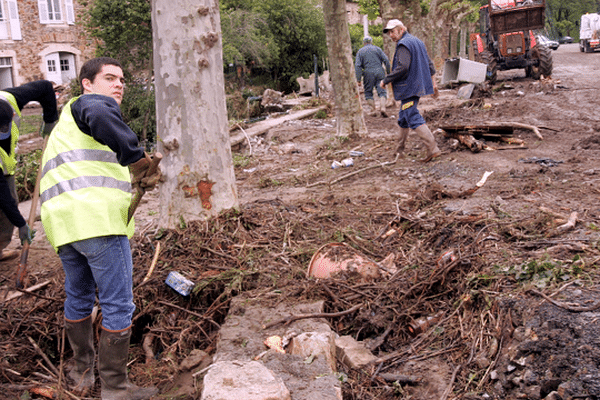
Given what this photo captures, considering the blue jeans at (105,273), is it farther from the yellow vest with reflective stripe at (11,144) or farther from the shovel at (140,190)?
the yellow vest with reflective stripe at (11,144)

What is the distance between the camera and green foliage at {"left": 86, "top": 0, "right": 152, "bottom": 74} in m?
14.8

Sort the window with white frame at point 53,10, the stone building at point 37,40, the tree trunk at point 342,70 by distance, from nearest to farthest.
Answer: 1. the tree trunk at point 342,70
2. the stone building at point 37,40
3. the window with white frame at point 53,10

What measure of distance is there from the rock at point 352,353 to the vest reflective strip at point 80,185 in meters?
1.59

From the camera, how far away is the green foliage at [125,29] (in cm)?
1478

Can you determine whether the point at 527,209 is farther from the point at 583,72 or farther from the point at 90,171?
the point at 583,72

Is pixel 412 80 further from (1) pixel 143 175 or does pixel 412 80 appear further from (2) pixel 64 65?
(2) pixel 64 65

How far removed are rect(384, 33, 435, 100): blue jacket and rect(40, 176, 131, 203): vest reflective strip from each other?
16.8ft

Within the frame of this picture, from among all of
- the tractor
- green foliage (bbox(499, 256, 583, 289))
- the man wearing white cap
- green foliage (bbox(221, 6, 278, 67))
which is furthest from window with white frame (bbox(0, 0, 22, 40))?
green foliage (bbox(499, 256, 583, 289))

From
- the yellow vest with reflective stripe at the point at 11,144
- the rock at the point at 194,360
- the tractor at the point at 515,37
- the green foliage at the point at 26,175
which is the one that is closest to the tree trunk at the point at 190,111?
the yellow vest with reflective stripe at the point at 11,144

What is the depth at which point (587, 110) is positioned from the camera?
33.0 feet

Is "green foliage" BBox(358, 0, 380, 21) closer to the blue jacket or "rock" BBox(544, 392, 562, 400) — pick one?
the blue jacket

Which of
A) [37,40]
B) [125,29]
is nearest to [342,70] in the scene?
[125,29]

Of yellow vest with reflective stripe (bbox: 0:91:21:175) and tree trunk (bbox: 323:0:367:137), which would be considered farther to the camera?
tree trunk (bbox: 323:0:367:137)

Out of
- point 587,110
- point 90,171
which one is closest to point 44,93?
point 90,171
